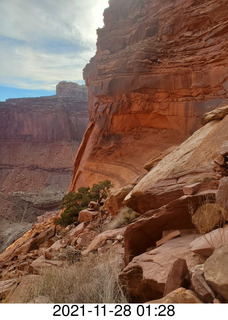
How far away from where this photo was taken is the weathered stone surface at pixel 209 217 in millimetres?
2592

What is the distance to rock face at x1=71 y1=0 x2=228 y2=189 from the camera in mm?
11875

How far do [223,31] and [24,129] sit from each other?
52.6 m

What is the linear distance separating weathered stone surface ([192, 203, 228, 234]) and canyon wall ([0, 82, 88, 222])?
140 feet

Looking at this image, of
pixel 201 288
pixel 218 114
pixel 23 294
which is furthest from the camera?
pixel 218 114

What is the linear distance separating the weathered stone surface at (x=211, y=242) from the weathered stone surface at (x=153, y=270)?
13 cm

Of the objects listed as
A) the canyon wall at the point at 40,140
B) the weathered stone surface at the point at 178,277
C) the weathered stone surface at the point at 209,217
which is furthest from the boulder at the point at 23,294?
the canyon wall at the point at 40,140

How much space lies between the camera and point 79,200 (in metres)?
11.9

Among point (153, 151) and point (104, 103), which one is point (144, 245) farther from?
point (104, 103)

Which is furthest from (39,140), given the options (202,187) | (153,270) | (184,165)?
(153,270)

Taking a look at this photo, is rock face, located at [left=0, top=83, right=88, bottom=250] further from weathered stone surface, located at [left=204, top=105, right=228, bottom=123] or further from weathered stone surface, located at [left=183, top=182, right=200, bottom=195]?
weathered stone surface, located at [left=183, top=182, right=200, bottom=195]

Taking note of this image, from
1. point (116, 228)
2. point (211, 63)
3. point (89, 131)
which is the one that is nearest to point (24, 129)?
point (89, 131)

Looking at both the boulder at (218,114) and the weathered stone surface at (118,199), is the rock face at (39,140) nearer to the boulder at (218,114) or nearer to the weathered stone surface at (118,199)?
the weathered stone surface at (118,199)

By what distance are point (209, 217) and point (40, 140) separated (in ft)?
188

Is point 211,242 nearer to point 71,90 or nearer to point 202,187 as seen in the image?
point 202,187
